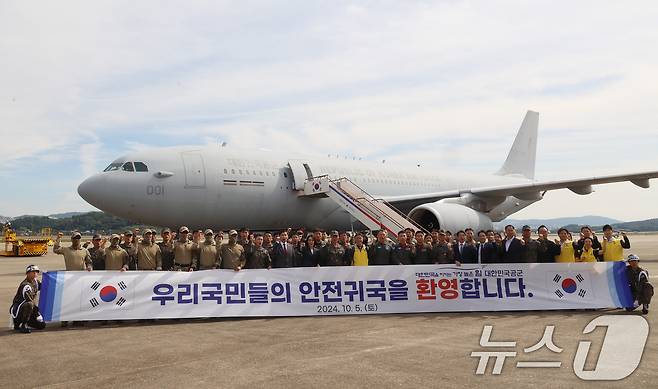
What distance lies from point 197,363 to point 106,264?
14.8 feet

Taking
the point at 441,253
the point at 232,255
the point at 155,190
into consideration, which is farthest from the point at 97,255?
the point at 155,190

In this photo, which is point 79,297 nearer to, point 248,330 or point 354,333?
point 248,330

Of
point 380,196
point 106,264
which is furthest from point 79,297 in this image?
point 380,196

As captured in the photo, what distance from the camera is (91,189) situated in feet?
54.4

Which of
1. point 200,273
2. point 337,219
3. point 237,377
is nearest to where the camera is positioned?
point 237,377

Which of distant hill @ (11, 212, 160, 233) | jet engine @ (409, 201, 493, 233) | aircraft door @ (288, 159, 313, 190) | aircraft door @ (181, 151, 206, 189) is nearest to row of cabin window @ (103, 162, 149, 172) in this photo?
aircraft door @ (181, 151, 206, 189)

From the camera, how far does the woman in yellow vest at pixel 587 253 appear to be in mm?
10648

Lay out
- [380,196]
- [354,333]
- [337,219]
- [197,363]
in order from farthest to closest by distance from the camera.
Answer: [380,196], [337,219], [354,333], [197,363]

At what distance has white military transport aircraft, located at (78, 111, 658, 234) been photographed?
1712 centimetres

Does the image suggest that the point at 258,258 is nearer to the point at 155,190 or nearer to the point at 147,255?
the point at 147,255

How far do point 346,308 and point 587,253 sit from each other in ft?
15.4

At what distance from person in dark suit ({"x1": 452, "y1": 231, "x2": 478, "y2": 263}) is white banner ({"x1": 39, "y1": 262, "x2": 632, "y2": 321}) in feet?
2.65

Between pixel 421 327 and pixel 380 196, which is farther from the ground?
pixel 380 196

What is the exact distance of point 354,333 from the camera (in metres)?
8.01
